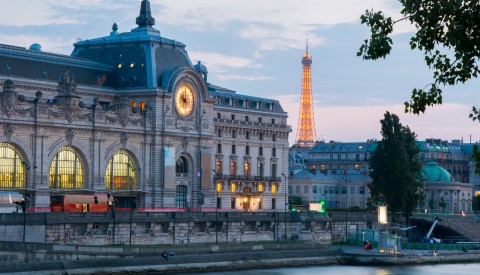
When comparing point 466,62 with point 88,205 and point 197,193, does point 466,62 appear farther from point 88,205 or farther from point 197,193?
point 197,193

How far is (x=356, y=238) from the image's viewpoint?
12638cm

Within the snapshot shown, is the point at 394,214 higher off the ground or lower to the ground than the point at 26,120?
lower

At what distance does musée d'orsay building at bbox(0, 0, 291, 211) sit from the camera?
11762 cm

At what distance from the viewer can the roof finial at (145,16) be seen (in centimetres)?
14399

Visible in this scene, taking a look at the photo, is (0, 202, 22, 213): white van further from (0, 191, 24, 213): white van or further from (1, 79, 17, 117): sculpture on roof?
(1, 79, 17, 117): sculpture on roof

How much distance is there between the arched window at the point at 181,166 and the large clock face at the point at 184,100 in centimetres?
578

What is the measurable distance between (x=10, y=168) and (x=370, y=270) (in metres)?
40.6

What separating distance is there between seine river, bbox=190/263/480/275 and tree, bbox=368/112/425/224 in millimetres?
27232

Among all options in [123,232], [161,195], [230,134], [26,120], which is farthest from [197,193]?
[123,232]

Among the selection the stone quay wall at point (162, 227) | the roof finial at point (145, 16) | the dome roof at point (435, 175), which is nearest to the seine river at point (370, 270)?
the stone quay wall at point (162, 227)

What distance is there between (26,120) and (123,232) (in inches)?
942

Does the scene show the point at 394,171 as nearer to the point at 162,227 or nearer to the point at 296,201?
the point at 162,227

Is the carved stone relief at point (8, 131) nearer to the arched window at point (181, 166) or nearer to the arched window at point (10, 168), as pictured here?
the arched window at point (10, 168)

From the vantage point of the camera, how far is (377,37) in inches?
1262
